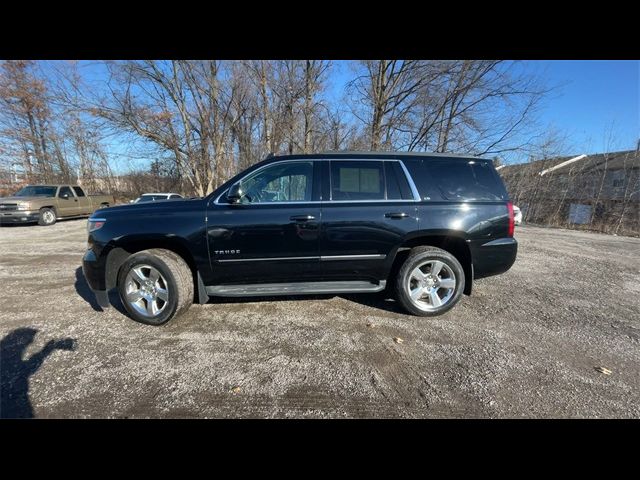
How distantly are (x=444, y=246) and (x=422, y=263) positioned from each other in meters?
0.51

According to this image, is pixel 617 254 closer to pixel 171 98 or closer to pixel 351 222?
pixel 351 222

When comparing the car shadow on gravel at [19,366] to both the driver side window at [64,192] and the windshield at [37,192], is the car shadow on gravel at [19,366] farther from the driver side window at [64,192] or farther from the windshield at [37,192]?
the windshield at [37,192]

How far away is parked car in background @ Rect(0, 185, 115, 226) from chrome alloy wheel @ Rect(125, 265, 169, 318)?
11801 mm

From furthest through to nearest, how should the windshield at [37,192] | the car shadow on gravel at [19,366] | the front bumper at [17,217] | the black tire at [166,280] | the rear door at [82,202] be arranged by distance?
1. the rear door at [82,202]
2. the windshield at [37,192]
3. the front bumper at [17,217]
4. the black tire at [166,280]
5. the car shadow on gravel at [19,366]

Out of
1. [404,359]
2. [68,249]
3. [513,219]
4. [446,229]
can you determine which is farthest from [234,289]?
[68,249]

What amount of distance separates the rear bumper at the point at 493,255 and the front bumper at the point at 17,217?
15315mm

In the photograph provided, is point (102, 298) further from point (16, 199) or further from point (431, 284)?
point (16, 199)

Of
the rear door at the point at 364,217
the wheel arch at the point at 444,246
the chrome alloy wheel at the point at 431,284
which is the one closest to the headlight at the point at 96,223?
the rear door at the point at 364,217

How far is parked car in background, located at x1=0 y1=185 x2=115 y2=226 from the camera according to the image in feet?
32.3

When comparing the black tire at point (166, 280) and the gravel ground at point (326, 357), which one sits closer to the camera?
the gravel ground at point (326, 357)

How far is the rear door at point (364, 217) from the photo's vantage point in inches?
121

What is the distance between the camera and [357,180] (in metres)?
3.23

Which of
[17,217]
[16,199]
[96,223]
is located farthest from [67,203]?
[96,223]
